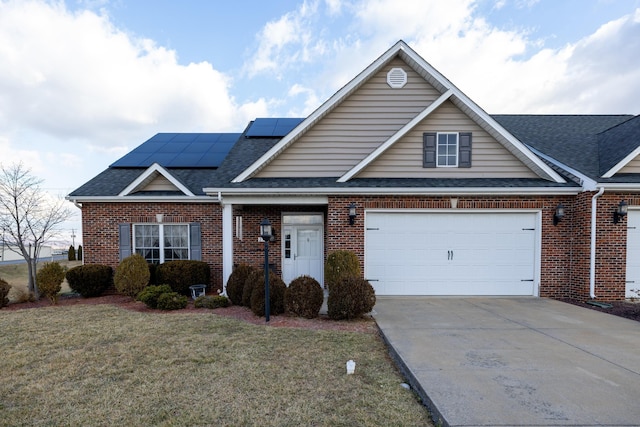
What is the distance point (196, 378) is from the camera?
12.7 feet

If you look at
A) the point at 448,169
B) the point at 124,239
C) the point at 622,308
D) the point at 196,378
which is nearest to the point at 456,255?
the point at 448,169

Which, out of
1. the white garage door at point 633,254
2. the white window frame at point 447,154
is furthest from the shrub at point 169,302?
the white garage door at point 633,254

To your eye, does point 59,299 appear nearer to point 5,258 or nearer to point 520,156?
point 520,156

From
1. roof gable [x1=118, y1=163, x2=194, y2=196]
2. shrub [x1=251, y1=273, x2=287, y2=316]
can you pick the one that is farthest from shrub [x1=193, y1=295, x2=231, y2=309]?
roof gable [x1=118, y1=163, x2=194, y2=196]

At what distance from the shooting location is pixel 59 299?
8.80 m

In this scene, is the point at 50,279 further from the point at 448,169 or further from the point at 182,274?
the point at 448,169

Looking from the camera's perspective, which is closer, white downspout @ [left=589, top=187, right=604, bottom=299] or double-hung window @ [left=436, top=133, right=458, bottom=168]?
white downspout @ [left=589, top=187, right=604, bottom=299]

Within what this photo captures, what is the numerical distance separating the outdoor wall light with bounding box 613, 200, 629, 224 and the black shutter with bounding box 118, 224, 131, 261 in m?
13.0

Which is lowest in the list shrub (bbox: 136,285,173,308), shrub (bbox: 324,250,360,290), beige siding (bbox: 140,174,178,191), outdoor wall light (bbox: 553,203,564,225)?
shrub (bbox: 136,285,173,308)

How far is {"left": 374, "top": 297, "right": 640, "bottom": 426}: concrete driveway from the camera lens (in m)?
3.03

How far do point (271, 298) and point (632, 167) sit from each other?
955 cm

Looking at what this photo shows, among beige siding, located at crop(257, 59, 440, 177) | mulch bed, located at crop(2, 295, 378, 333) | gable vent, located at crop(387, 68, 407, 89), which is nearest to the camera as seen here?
mulch bed, located at crop(2, 295, 378, 333)

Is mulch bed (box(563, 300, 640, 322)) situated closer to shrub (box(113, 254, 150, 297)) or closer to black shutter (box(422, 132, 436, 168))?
black shutter (box(422, 132, 436, 168))

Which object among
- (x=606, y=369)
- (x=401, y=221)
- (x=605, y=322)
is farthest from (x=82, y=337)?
(x=605, y=322)
